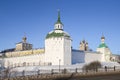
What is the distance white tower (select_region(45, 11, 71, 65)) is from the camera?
74344 millimetres

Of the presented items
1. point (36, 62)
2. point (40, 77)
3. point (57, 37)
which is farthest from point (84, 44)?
point (40, 77)

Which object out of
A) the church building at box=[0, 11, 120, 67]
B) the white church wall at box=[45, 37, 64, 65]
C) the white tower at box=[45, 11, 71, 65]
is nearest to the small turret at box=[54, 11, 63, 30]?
the church building at box=[0, 11, 120, 67]

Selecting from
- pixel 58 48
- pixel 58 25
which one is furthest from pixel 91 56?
pixel 58 48

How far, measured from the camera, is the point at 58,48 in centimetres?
7481

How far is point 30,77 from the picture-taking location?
33.8m

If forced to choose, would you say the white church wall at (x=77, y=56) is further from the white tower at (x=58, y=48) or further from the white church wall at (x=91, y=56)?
the white tower at (x=58, y=48)

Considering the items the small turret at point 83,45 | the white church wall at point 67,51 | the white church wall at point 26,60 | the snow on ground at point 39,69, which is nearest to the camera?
the snow on ground at point 39,69

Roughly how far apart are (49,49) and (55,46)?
6.79 ft

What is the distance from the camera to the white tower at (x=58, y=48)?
74.3 metres

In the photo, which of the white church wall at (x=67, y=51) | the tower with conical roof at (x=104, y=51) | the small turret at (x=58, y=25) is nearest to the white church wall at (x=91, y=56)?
the tower with conical roof at (x=104, y=51)

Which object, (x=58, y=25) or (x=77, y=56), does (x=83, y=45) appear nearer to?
(x=77, y=56)

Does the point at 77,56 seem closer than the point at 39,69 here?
No

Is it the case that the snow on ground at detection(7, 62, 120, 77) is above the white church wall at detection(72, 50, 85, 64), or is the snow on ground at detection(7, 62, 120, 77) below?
below

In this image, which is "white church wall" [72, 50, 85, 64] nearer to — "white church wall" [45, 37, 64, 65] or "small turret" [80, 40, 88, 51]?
"white church wall" [45, 37, 64, 65]
